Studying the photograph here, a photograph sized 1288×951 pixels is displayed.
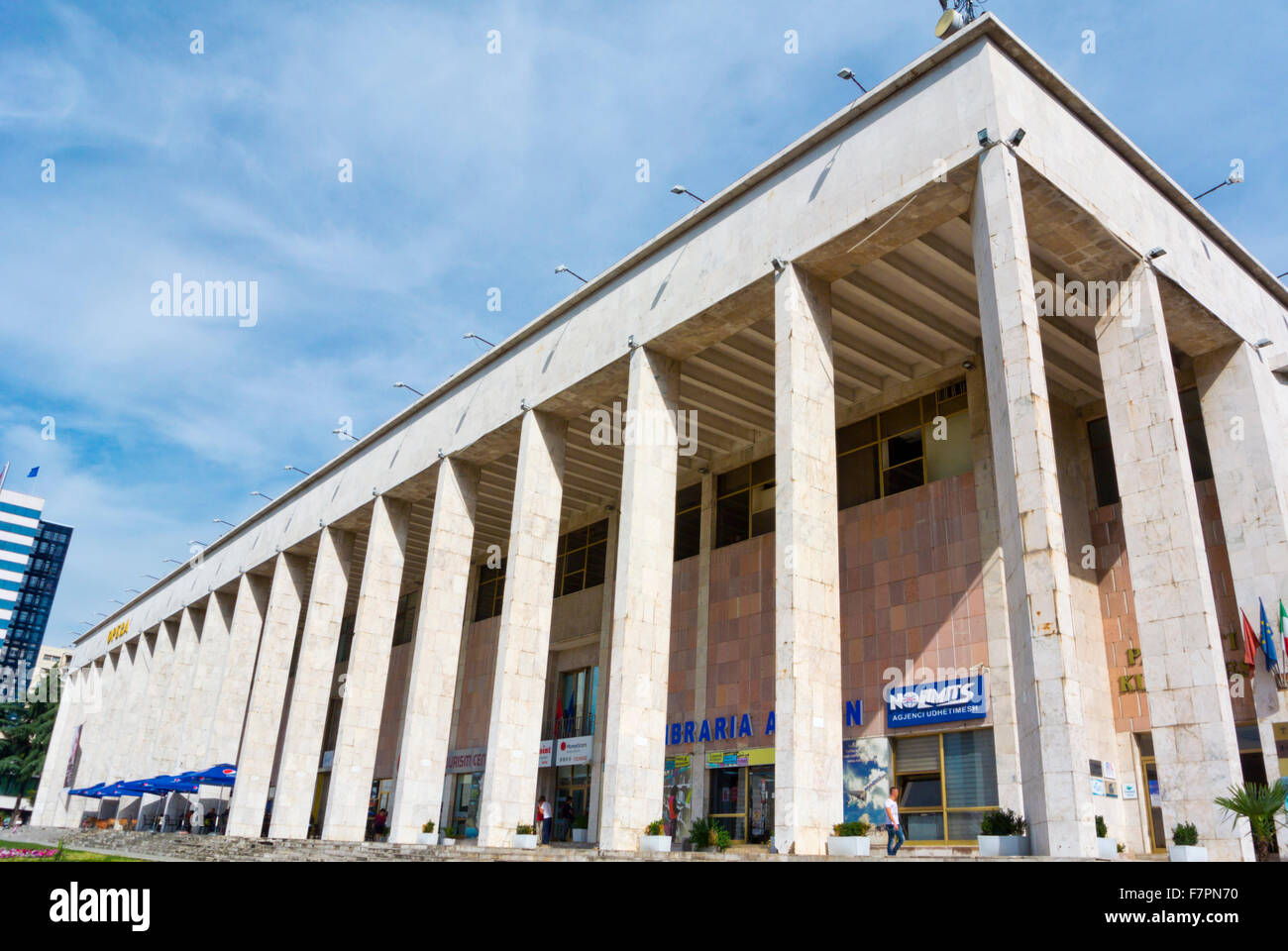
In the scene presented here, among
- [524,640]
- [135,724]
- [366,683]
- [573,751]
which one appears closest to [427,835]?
[366,683]

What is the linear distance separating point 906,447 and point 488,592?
18507 millimetres

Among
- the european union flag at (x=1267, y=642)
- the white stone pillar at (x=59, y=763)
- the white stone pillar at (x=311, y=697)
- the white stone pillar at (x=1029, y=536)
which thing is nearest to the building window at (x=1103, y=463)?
the european union flag at (x=1267, y=642)

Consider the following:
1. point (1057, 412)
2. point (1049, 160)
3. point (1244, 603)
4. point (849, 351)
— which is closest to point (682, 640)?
point (849, 351)

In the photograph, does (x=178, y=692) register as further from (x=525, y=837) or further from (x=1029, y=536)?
(x=1029, y=536)

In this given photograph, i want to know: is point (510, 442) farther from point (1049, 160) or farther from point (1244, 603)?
point (1244, 603)

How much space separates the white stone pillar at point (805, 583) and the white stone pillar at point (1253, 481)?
8.07 meters

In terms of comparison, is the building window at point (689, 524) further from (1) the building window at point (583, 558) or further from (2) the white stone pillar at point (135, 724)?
(2) the white stone pillar at point (135, 724)

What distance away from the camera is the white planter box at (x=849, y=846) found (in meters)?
13.7

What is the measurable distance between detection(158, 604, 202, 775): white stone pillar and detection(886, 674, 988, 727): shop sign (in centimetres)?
2973
